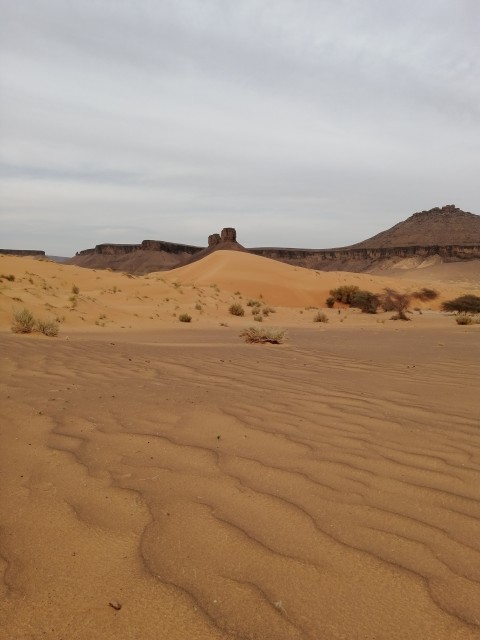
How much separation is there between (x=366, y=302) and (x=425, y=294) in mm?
12904

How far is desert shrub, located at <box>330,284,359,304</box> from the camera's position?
37.3 m

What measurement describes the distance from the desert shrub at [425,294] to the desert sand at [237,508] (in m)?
37.3

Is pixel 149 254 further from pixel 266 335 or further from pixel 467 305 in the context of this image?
pixel 266 335

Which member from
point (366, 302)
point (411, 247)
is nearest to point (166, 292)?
point (366, 302)

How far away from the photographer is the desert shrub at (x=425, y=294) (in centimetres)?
4128

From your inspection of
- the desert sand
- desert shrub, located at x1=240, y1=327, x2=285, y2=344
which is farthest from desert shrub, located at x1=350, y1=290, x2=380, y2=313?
the desert sand

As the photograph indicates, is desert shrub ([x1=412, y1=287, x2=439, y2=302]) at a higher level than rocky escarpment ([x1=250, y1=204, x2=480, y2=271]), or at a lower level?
lower

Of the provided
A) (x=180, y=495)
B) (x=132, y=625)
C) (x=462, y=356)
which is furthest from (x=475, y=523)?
(x=462, y=356)

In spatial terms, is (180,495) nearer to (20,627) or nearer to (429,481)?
(20,627)

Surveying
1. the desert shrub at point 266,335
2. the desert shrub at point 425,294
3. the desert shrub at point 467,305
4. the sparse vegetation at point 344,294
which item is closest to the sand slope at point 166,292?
the desert shrub at point 425,294

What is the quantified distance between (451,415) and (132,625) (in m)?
3.44

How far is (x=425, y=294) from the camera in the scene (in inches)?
1655

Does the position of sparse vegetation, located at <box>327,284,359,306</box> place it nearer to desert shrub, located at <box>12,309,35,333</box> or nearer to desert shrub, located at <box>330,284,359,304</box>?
desert shrub, located at <box>330,284,359,304</box>

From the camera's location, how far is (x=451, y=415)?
4.32m
